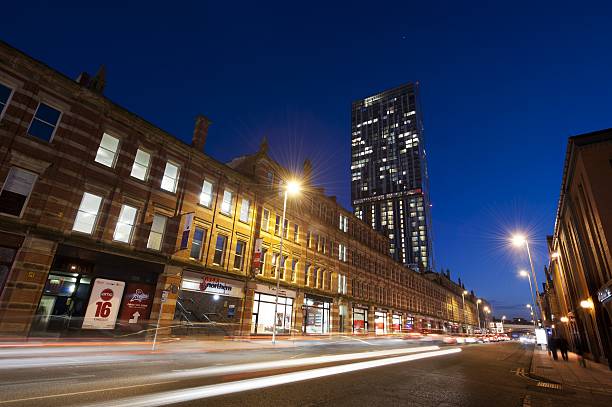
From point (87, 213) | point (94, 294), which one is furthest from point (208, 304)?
point (87, 213)

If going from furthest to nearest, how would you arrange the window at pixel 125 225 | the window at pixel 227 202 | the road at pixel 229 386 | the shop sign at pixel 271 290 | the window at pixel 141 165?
the shop sign at pixel 271 290, the window at pixel 227 202, the window at pixel 141 165, the window at pixel 125 225, the road at pixel 229 386

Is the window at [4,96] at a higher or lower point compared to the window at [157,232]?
higher

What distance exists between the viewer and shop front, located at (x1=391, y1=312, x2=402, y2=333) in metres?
52.3

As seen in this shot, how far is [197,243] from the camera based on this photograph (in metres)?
24.0

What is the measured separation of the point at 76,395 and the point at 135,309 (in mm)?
14777

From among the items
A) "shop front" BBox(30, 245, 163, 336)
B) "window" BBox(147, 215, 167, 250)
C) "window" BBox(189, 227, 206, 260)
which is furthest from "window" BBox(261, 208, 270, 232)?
"shop front" BBox(30, 245, 163, 336)

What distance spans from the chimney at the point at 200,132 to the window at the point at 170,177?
2699mm

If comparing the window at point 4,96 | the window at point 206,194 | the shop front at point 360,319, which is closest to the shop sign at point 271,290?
the window at point 206,194

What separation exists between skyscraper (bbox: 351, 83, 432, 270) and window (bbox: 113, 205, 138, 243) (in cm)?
14389

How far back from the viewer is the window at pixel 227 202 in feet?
87.0

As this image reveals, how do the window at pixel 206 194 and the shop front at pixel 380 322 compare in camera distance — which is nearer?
the window at pixel 206 194

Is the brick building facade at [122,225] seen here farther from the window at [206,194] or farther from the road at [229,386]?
the road at [229,386]

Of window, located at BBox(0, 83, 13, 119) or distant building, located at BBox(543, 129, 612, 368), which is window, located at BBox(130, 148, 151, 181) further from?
→ distant building, located at BBox(543, 129, 612, 368)

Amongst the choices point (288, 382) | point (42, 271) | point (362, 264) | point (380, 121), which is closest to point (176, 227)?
point (42, 271)
